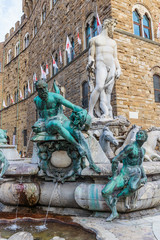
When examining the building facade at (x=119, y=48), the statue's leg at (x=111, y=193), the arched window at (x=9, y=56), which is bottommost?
the statue's leg at (x=111, y=193)

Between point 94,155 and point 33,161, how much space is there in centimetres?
104

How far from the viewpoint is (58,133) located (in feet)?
9.84

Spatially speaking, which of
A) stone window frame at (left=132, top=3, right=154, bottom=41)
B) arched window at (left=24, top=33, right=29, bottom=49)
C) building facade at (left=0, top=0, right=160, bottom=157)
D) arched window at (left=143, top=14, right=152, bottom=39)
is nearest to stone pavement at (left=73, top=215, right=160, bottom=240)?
building facade at (left=0, top=0, right=160, bottom=157)

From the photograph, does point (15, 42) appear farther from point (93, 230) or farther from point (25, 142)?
point (93, 230)

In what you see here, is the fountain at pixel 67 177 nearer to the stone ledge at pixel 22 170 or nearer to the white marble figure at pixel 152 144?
the stone ledge at pixel 22 170

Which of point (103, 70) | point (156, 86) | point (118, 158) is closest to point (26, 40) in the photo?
point (156, 86)

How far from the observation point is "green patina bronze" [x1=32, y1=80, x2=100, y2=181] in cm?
286

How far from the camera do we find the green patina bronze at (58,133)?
112 inches

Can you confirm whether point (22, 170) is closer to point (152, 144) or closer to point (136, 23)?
point (152, 144)

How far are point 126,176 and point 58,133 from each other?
3.34 ft

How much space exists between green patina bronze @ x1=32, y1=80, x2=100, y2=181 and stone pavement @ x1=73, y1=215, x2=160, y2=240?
59 cm

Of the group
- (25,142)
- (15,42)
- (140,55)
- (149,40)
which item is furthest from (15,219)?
(15,42)

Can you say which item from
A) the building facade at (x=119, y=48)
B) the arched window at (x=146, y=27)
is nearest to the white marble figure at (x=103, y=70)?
the building facade at (x=119, y=48)

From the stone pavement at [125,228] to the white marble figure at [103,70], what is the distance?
10.9ft
